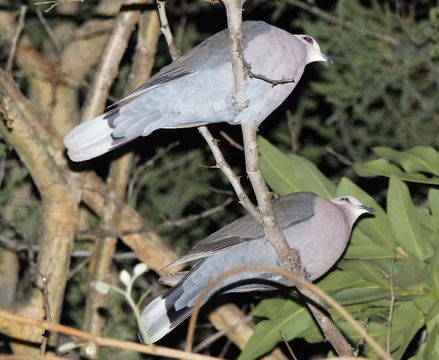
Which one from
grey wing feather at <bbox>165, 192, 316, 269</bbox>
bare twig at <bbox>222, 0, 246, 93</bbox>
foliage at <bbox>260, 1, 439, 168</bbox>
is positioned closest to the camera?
bare twig at <bbox>222, 0, 246, 93</bbox>

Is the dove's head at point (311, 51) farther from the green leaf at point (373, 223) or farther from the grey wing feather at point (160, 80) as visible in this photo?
the green leaf at point (373, 223)

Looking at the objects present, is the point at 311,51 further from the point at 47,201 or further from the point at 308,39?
the point at 47,201

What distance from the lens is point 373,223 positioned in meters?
3.86

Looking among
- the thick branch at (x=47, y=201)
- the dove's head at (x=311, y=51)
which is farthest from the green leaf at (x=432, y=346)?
the thick branch at (x=47, y=201)

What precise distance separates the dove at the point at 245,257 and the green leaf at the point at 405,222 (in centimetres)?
27

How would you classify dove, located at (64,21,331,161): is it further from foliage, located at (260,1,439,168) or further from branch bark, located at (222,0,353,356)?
foliage, located at (260,1,439,168)

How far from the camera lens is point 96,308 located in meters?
4.46

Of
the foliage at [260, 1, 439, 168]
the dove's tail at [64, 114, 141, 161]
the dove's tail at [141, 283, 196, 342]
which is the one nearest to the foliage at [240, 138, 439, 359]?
the dove's tail at [141, 283, 196, 342]

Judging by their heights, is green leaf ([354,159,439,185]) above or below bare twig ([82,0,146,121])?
below

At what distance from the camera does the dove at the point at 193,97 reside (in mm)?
3260

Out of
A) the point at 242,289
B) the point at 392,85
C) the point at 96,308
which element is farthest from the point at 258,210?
the point at 392,85

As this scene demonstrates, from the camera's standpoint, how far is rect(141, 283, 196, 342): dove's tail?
3445 millimetres

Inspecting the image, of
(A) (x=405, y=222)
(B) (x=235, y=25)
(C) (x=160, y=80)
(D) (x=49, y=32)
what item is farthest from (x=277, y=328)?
(D) (x=49, y=32)

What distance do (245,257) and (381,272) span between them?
59 centimetres
